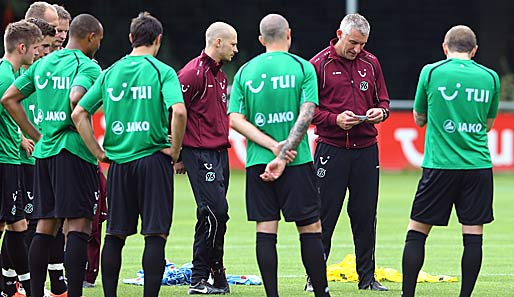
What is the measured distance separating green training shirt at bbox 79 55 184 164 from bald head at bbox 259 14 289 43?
0.80 meters

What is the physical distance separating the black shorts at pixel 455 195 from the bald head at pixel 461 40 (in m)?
0.93

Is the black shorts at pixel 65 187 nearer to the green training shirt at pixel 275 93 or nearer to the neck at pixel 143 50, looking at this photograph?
the neck at pixel 143 50

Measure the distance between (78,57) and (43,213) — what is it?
1222mm

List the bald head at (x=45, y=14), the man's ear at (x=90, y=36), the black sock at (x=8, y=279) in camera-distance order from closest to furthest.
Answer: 1. the man's ear at (x=90, y=36)
2. the black sock at (x=8, y=279)
3. the bald head at (x=45, y=14)

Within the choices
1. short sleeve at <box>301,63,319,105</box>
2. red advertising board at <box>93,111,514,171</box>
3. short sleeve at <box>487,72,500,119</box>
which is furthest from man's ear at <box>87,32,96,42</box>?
red advertising board at <box>93,111,514,171</box>

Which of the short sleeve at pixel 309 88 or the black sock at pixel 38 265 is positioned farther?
the black sock at pixel 38 265

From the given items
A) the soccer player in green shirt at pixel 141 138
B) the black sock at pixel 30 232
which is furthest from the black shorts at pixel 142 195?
the black sock at pixel 30 232

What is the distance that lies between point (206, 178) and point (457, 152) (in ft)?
8.05

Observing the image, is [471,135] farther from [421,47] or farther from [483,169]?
[421,47]

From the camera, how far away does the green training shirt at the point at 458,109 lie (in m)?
8.93

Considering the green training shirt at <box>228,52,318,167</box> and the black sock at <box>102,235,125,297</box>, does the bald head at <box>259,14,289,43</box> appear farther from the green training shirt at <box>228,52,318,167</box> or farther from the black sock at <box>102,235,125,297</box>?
the black sock at <box>102,235,125,297</box>

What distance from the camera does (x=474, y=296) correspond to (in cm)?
1000

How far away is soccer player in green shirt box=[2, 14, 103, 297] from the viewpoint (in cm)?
890

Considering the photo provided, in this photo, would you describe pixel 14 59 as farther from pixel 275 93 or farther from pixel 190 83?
pixel 275 93
